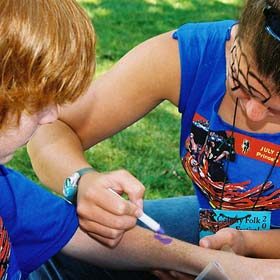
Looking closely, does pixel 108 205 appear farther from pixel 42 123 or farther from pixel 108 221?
pixel 42 123

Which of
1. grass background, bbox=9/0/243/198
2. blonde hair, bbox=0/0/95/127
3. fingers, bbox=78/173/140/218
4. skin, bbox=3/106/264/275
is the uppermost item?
blonde hair, bbox=0/0/95/127

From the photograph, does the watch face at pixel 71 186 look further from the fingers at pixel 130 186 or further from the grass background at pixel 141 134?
the grass background at pixel 141 134

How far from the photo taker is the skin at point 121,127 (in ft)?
5.20

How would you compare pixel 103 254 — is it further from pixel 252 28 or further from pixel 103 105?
pixel 252 28

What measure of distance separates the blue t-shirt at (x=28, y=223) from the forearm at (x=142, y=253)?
0.27 ft

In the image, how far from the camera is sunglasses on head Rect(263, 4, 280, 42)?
140 cm

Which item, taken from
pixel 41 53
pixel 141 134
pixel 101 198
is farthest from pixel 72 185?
pixel 141 134

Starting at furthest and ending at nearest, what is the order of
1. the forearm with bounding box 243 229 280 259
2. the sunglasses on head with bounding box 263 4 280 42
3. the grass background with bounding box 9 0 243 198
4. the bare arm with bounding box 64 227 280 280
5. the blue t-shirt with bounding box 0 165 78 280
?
the grass background with bounding box 9 0 243 198
the forearm with bounding box 243 229 280 259
the bare arm with bounding box 64 227 280 280
the blue t-shirt with bounding box 0 165 78 280
the sunglasses on head with bounding box 263 4 280 42

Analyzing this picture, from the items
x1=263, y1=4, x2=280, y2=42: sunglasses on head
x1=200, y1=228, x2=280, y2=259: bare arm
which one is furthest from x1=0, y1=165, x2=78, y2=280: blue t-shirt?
x1=263, y1=4, x2=280, y2=42: sunglasses on head

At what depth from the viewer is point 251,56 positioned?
148cm

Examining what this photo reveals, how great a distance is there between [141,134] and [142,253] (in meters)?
1.67

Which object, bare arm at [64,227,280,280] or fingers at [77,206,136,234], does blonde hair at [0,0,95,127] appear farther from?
bare arm at [64,227,280,280]

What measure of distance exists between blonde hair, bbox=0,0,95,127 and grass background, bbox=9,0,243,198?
79cm

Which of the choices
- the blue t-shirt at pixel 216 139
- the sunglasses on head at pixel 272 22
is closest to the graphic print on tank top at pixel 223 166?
the blue t-shirt at pixel 216 139
